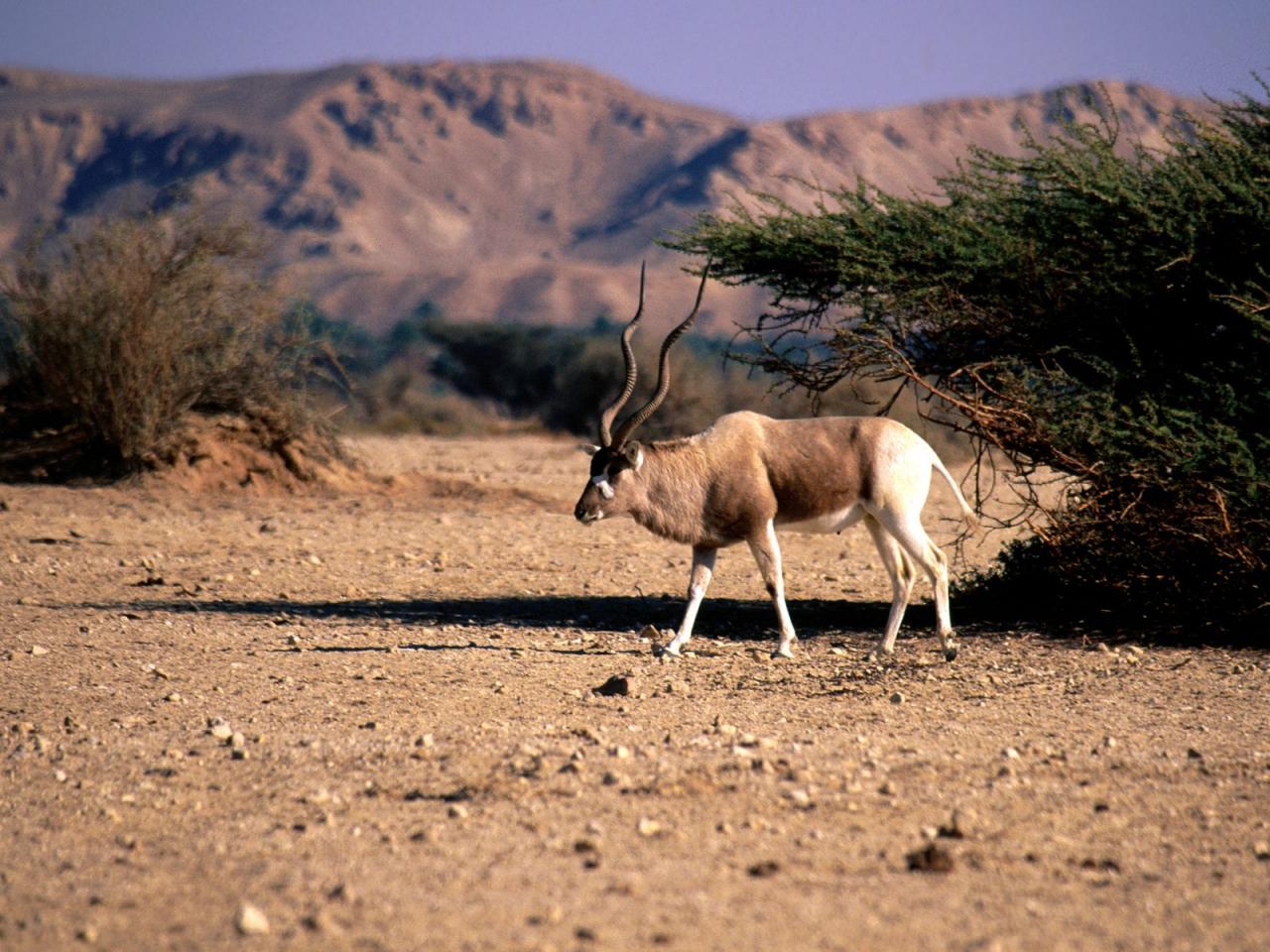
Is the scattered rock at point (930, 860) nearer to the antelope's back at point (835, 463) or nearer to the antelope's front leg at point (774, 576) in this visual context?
the antelope's front leg at point (774, 576)

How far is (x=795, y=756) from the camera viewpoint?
21.0ft

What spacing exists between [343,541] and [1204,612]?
8.40 m

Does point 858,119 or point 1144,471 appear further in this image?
point 858,119

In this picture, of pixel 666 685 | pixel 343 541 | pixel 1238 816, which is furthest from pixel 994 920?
pixel 343 541

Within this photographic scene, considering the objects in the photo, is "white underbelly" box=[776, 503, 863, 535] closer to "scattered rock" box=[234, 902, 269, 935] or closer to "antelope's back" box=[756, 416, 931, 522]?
"antelope's back" box=[756, 416, 931, 522]

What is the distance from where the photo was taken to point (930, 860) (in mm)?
4934

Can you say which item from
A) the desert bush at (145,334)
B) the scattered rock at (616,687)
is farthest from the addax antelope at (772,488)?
the desert bush at (145,334)

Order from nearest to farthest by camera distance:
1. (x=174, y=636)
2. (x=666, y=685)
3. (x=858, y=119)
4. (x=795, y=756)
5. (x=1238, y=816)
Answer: (x=1238, y=816)
(x=795, y=756)
(x=666, y=685)
(x=174, y=636)
(x=858, y=119)

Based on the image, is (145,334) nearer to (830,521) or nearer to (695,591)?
(695,591)

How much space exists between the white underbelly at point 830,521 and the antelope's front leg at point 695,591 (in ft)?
1.75

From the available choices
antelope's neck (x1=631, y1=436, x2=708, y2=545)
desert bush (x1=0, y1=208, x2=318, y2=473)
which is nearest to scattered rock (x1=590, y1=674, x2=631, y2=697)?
antelope's neck (x1=631, y1=436, x2=708, y2=545)

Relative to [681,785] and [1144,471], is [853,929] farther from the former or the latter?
[1144,471]

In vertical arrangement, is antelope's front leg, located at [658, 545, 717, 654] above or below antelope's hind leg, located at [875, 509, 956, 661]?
below

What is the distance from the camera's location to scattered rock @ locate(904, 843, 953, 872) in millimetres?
4906
